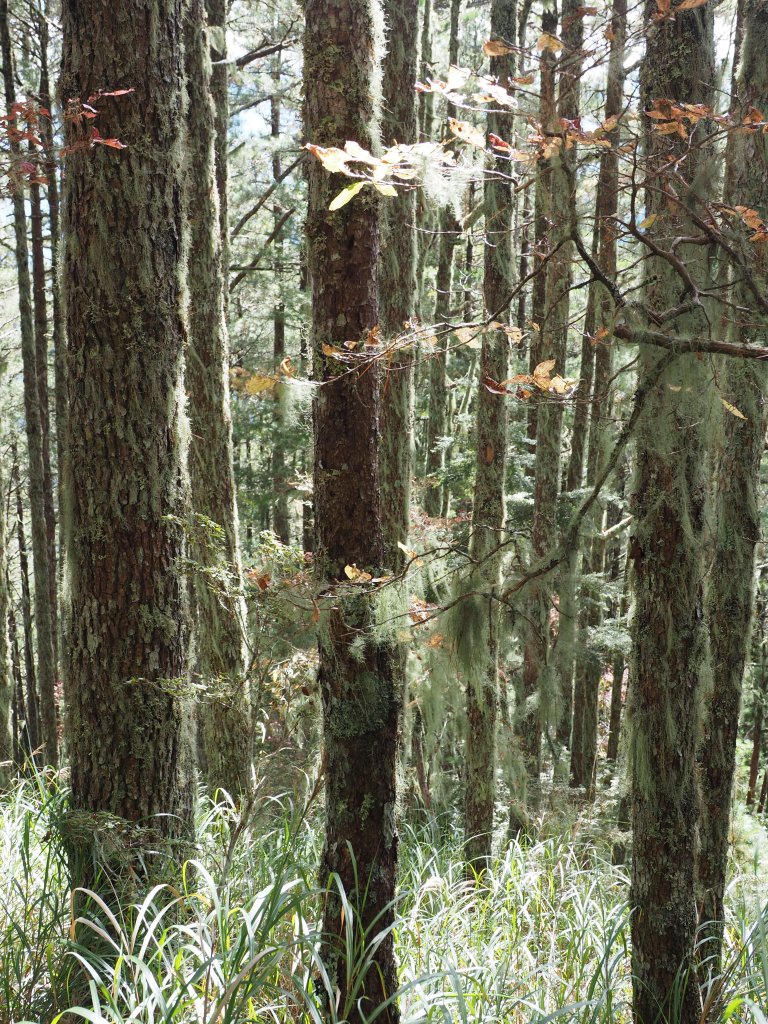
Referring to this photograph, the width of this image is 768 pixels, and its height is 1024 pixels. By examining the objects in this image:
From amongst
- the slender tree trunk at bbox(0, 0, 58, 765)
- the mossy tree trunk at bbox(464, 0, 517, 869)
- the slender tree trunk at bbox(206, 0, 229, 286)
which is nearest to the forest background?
the mossy tree trunk at bbox(464, 0, 517, 869)

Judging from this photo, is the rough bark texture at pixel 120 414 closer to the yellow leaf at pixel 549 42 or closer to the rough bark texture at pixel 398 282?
the yellow leaf at pixel 549 42

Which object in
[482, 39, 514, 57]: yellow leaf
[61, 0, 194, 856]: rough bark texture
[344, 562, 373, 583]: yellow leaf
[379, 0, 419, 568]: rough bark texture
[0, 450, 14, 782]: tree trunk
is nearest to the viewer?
[482, 39, 514, 57]: yellow leaf

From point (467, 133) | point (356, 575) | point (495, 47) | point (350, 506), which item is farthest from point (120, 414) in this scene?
point (495, 47)

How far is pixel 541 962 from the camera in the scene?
11.6 feet

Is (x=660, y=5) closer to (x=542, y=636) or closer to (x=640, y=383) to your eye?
(x=640, y=383)

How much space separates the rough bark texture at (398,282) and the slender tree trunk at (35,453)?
181 inches

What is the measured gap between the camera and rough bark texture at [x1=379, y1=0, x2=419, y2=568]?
5.16m

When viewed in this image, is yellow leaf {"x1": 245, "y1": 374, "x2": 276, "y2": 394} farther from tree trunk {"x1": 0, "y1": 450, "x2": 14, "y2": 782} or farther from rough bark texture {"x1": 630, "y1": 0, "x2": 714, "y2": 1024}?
tree trunk {"x1": 0, "y1": 450, "x2": 14, "y2": 782}

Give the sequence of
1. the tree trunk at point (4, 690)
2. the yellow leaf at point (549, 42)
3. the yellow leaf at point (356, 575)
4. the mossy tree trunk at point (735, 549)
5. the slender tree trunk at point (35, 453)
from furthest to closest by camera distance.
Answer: the tree trunk at point (4, 690) < the slender tree trunk at point (35, 453) < the mossy tree trunk at point (735, 549) < the yellow leaf at point (356, 575) < the yellow leaf at point (549, 42)

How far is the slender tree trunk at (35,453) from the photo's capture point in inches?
325

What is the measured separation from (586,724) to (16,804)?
25.7 feet

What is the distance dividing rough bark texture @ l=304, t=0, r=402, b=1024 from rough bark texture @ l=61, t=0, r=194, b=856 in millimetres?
810

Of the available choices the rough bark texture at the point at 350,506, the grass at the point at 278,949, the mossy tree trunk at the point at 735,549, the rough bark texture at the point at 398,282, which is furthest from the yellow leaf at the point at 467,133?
the rough bark texture at the point at 398,282

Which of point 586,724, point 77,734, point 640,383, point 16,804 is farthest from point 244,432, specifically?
point 640,383
